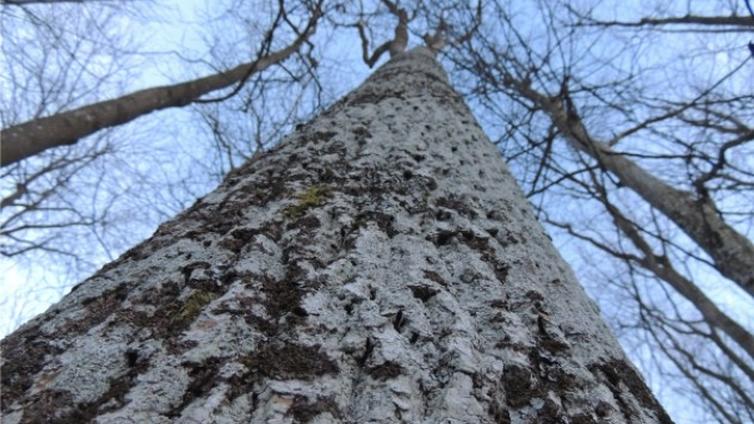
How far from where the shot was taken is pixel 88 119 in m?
4.18

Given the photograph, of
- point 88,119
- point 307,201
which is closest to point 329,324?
point 307,201

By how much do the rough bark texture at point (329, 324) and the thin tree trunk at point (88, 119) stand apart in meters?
2.77

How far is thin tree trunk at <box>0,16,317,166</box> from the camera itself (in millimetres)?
3770

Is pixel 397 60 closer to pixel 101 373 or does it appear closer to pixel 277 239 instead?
pixel 277 239

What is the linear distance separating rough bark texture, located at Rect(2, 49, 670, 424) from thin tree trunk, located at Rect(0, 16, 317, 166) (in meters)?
2.77

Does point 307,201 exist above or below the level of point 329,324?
above

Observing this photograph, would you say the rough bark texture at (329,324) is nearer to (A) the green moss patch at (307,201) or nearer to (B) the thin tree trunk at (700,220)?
(A) the green moss patch at (307,201)

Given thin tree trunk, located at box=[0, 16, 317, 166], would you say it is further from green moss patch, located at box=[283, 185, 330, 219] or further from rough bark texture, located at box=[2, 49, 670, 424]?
green moss patch, located at box=[283, 185, 330, 219]

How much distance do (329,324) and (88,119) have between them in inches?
152

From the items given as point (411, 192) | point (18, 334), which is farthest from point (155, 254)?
point (411, 192)

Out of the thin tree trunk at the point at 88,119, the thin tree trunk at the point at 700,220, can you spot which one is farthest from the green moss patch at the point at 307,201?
the thin tree trunk at the point at 88,119

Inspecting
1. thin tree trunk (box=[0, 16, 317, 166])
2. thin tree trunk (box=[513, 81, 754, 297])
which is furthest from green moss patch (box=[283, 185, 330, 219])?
thin tree trunk (box=[0, 16, 317, 166])

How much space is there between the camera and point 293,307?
45.5 inches

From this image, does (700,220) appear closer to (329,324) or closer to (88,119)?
(329,324)
